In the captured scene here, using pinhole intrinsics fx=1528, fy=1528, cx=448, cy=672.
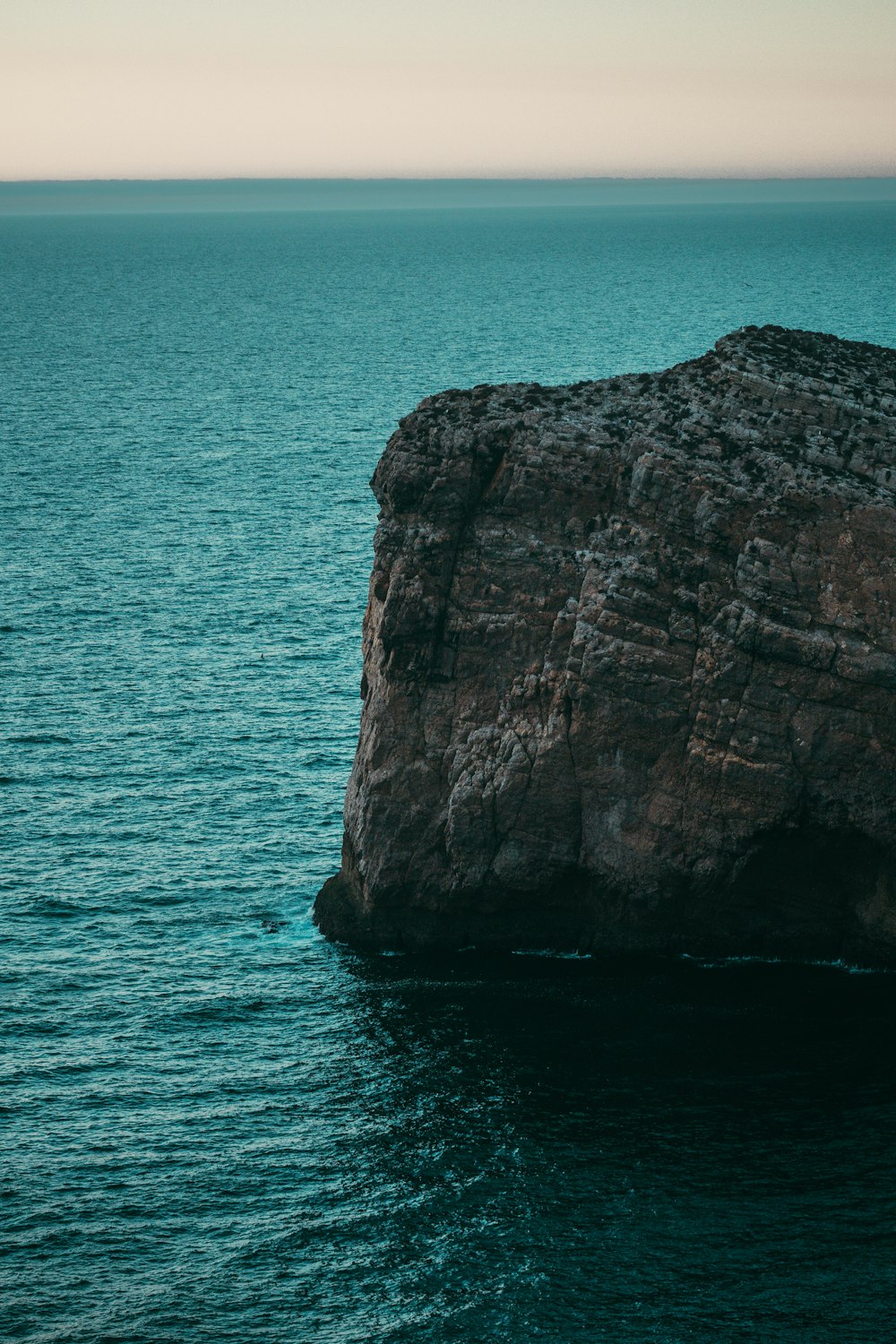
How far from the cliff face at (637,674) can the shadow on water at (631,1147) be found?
2.41 meters

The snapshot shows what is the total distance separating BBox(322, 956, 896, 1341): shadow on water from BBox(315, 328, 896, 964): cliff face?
2411 millimetres

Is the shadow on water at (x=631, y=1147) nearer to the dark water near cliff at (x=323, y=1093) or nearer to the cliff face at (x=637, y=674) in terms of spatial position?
the dark water near cliff at (x=323, y=1093)

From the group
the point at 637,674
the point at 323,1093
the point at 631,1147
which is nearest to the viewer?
the point at 631,1147

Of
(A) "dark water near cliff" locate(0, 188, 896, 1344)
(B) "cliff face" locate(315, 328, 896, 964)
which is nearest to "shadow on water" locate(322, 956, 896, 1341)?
(A) "dark water near cliff" locate(0, 188, 896, 1344)

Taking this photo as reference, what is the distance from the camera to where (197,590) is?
295 feet

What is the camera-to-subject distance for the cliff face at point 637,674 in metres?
48.6

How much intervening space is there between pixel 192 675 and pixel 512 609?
28193 mm

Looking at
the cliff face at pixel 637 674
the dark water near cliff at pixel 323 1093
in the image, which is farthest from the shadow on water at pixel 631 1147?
the cliff face at pixel 637 674

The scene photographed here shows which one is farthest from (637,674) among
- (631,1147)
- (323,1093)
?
(323,1093)

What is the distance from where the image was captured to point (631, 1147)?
41.8m

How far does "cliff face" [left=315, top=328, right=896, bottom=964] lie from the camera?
48.6 m

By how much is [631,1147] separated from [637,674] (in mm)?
15034

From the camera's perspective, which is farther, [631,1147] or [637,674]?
[637,674]

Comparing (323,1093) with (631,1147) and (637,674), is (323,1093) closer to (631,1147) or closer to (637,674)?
(631,1147)
